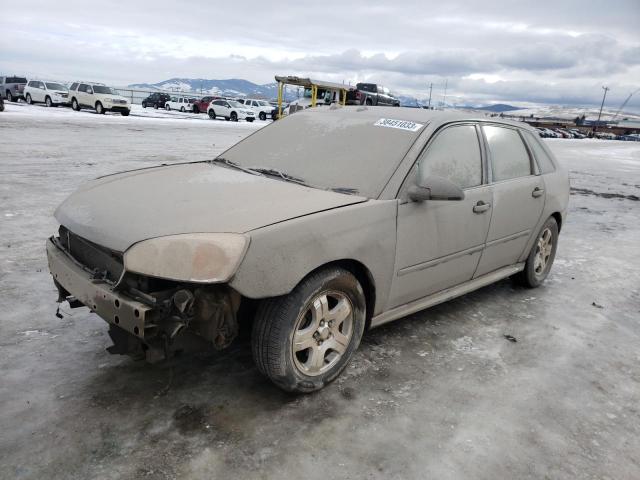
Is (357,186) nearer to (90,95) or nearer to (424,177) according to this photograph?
(424,177)

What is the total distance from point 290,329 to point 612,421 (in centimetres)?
186

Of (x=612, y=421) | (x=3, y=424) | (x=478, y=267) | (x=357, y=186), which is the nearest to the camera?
(x=3, y=424)

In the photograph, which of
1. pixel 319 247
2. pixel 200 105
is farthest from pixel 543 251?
pixel 200 105

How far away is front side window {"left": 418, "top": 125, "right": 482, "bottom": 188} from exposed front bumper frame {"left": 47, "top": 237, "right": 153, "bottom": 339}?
6.17ft

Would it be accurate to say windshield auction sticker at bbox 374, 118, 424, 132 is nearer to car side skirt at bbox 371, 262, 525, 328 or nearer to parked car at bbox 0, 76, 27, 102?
car side skirt at bbox 371, 262, 525, 328

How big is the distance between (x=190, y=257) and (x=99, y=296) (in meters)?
0.56

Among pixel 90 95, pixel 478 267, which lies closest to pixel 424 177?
pixel 478 267

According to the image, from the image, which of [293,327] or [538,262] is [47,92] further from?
[293,327]

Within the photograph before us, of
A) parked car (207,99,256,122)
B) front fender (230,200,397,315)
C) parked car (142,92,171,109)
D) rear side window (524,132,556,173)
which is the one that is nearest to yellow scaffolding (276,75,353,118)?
parked car (207,99,256,122)

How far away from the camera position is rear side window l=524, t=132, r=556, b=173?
4738 millimetres

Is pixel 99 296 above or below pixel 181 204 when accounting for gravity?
below

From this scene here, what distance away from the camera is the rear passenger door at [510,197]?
4055mm

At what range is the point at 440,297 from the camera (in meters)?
3.75

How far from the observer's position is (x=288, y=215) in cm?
271
